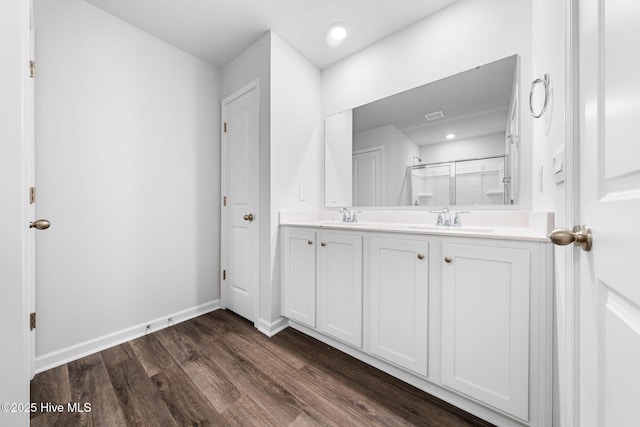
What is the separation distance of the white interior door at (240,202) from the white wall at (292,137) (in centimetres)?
20

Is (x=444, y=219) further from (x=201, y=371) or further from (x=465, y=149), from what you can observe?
(x=201, y=371)

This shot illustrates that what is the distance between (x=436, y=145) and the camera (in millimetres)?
1829

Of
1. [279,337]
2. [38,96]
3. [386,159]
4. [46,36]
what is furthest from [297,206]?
[46,36]

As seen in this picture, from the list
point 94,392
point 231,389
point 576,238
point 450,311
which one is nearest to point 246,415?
point 231,389

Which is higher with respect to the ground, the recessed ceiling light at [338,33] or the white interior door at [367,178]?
the recessed ceiling light at [338,33]

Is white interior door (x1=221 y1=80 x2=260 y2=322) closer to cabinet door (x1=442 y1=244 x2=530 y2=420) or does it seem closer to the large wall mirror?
the large wall mirror

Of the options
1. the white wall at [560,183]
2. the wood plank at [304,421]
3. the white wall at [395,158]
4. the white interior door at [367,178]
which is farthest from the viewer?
the white interior door at [367,178]

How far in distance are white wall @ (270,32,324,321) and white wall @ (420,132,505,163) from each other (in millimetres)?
1019

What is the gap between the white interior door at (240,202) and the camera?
7.01ft

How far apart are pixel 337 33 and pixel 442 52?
0.82 m

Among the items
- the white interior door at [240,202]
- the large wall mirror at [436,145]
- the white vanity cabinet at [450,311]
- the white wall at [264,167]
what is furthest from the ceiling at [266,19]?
the white vanity cabinet at [450,311]

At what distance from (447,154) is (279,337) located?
6.21 feet

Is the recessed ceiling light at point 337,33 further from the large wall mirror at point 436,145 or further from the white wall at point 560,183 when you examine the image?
the white wall at point 560,183

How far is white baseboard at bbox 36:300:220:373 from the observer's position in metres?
1.54
